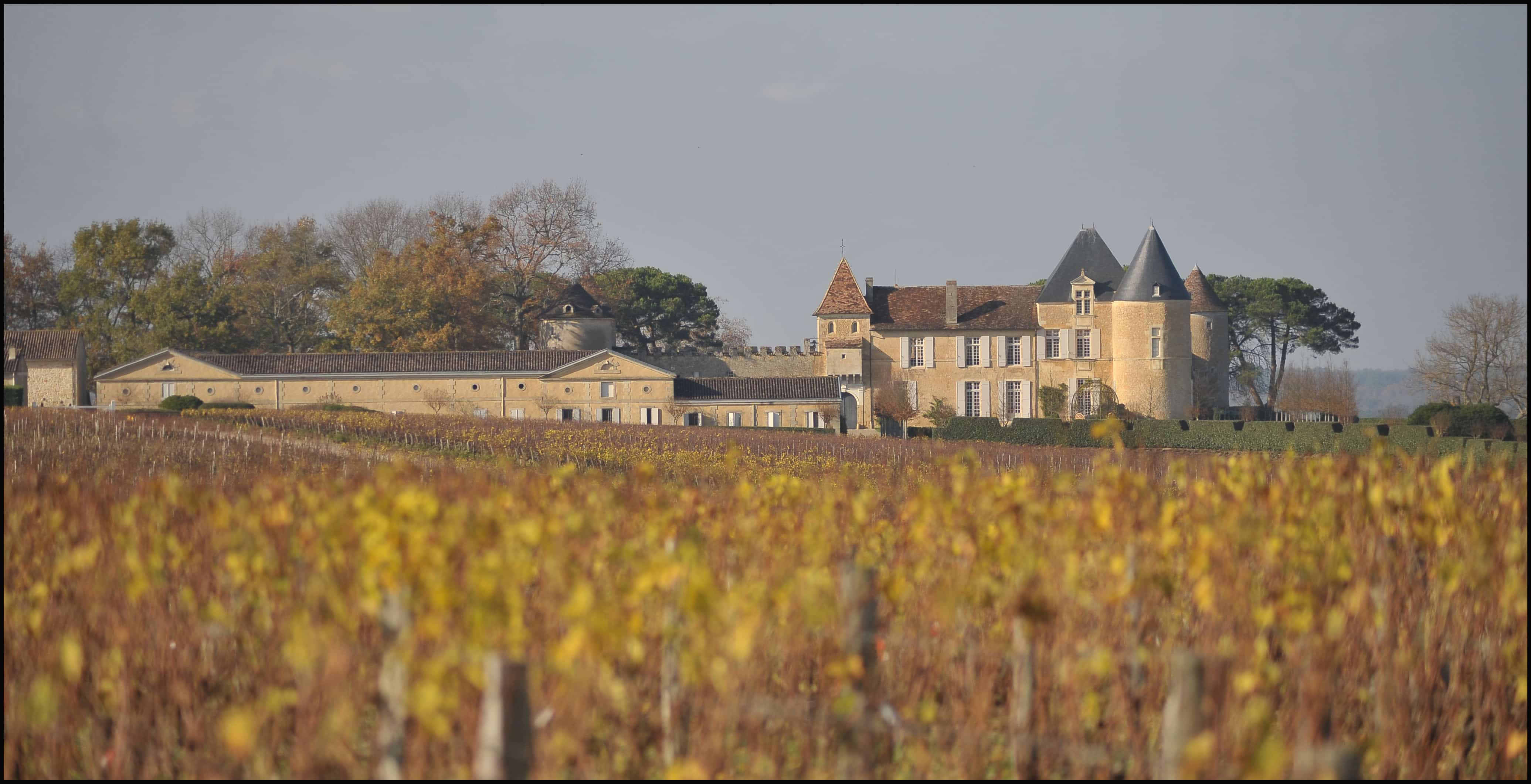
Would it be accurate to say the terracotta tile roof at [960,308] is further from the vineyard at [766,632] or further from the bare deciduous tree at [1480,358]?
the vineyard at [766,632]

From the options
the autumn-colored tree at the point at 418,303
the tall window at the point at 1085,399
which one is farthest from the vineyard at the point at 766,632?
the autumn-colored tree at the point at 418,303

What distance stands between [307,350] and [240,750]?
52550mm

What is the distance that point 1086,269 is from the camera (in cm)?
4841

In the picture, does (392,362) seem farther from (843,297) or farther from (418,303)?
(843,297)

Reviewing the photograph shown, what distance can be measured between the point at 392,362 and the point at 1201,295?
110 ft

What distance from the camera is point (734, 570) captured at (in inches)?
204

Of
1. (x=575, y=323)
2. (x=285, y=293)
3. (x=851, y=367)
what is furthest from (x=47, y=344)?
(x=851, y=367)

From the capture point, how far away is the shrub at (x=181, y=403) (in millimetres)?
38031

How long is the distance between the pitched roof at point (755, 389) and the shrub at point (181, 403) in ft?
52.6

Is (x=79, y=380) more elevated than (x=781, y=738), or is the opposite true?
(x=79, y=380)

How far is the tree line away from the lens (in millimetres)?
46906

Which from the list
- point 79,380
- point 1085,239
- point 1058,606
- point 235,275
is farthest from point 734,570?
point 235,275

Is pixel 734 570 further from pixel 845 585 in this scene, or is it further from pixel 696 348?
pixel 696 348

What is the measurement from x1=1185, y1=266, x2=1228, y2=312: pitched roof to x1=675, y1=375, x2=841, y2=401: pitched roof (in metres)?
17.4
